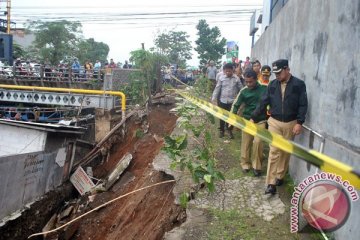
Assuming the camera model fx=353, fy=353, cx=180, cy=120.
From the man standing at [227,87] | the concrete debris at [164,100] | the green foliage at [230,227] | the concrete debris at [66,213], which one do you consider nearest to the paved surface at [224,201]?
the green foliage at [230,227]

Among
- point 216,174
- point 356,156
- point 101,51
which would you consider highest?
point 101,51

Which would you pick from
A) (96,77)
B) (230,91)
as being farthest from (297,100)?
(96,77)

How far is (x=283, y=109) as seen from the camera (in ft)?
15.4

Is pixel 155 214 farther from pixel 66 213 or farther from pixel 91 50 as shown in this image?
pixel 91 50

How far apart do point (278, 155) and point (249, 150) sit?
1.26 meters

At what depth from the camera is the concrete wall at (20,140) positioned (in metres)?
8.86

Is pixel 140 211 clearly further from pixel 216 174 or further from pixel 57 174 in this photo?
pixel 57 174

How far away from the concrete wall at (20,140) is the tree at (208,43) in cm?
3749

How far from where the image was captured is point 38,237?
25.0 feet

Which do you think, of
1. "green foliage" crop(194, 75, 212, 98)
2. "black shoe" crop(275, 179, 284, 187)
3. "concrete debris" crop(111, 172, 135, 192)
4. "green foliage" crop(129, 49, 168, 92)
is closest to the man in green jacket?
"black shoe" crop(275, 179, 284, 187)

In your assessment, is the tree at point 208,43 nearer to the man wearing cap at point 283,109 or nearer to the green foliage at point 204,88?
the green foliage at point 204,88

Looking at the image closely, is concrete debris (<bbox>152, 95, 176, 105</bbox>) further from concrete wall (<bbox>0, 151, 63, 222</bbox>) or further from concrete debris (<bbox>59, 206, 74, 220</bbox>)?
concrete debris (<bbox>59, 206, 74, 220</bbox>)

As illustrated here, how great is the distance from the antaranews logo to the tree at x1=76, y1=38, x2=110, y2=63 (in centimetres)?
3773

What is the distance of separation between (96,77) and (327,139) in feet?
49.5
